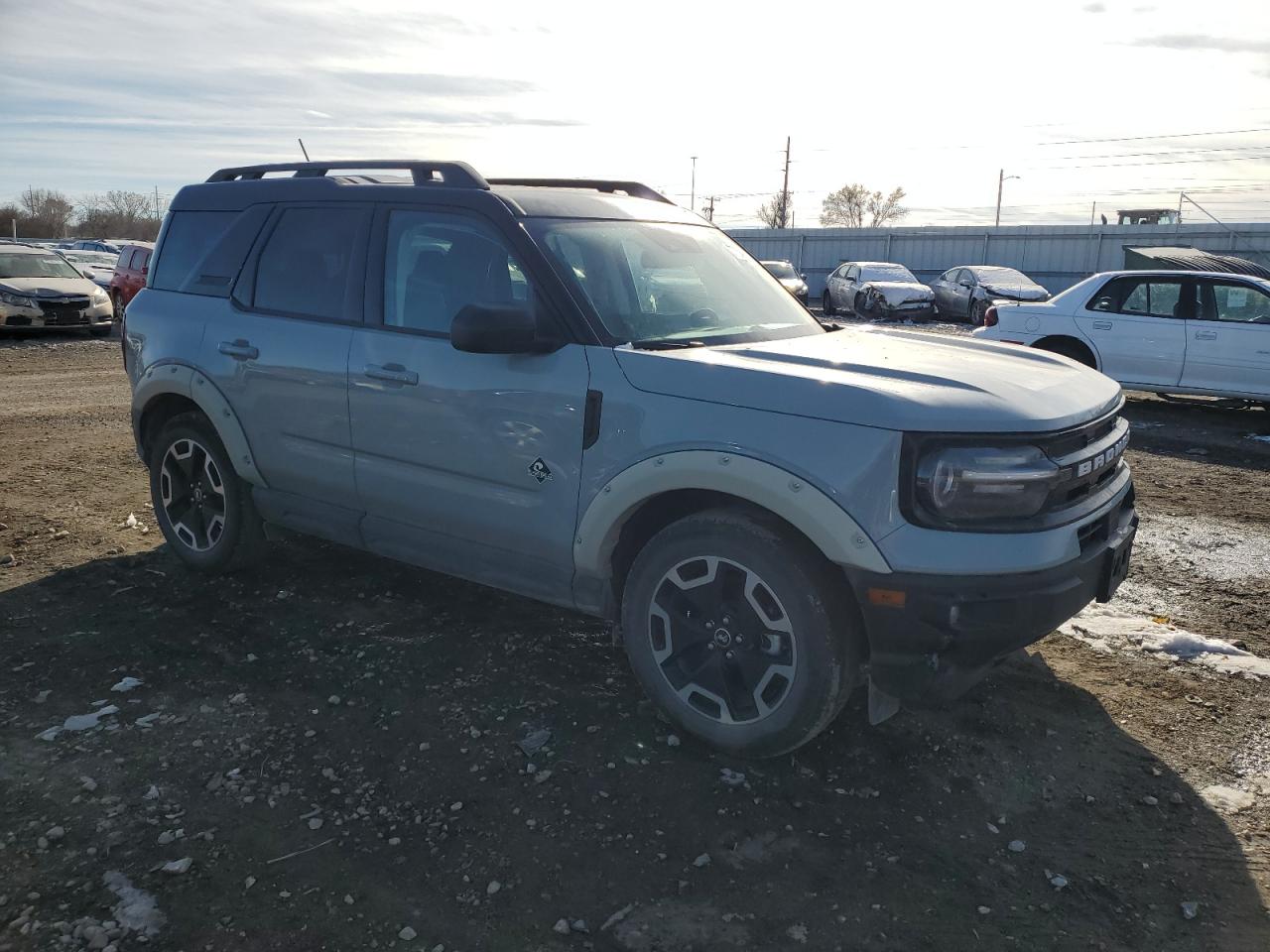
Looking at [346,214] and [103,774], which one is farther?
[346,214]

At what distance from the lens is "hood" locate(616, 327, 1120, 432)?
3041 mm

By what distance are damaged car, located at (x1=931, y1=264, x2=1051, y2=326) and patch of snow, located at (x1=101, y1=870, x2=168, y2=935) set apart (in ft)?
A: 74.8

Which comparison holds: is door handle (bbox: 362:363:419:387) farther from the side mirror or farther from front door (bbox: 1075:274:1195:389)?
front door (bbox: 1075:274:1195:389)

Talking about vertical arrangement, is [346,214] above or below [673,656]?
above

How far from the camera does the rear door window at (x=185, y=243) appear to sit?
509 centimetres

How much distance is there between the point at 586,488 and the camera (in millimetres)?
3578

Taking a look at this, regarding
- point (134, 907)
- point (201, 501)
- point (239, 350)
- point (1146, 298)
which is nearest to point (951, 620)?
point (134, 907)

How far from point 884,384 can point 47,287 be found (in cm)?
1858

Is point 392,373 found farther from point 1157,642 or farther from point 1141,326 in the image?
point 1141,326

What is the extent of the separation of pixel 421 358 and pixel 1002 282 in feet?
74.7

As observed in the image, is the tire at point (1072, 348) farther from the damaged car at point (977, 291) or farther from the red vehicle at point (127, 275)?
the red vehicle at point (127, 275)

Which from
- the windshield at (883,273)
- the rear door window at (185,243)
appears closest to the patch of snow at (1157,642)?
the rear door window at (185,243)

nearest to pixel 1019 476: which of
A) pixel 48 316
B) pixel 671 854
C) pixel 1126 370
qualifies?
pixel 671 854

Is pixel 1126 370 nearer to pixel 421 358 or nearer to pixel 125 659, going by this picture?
pixel 421 358
